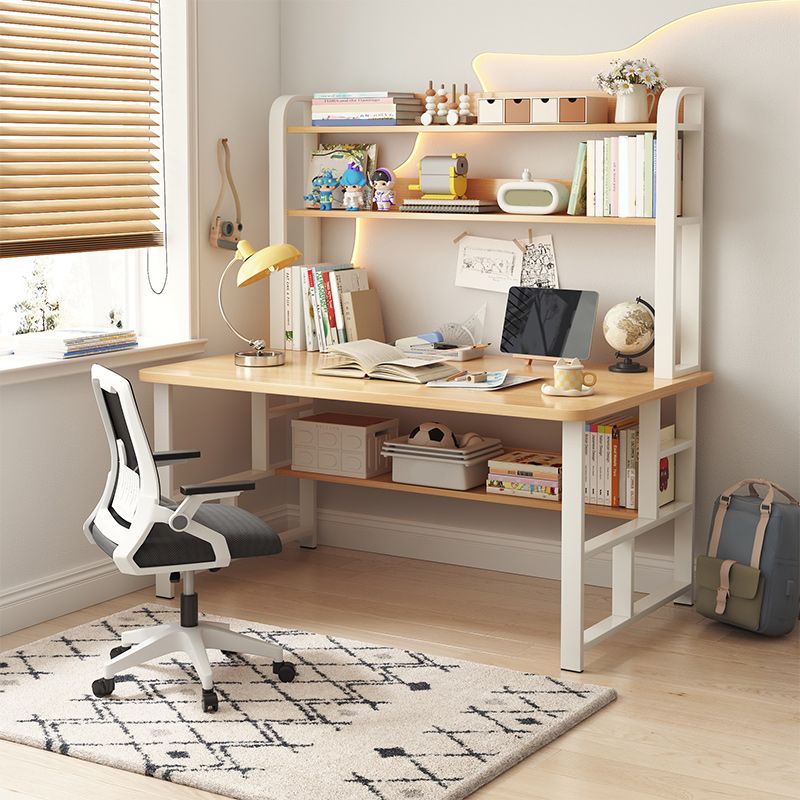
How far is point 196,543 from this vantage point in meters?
3.12

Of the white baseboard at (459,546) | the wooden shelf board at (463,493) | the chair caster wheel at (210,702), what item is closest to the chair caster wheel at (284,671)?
the chair caster wheel at (210,702)

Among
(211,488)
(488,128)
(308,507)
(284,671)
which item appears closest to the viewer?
(211,488)

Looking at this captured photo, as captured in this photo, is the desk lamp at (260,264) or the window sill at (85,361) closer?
the window sill at (85,361)

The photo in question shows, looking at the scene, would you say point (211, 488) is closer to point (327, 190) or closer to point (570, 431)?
point (570, 431)

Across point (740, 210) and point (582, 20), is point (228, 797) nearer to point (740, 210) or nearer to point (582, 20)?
point (740, 210)

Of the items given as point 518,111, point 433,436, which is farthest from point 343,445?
point 518,111

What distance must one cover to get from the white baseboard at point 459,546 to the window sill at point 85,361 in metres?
0.80

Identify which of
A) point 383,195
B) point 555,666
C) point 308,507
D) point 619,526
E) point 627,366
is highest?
point 383,195

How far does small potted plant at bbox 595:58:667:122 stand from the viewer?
148 inches

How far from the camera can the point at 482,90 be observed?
13.9 ft

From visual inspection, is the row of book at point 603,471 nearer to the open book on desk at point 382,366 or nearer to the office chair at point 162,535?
the open book on desk at point 382,366

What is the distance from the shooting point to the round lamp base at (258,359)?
4.01 metres

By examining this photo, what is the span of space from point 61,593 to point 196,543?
3.30ft

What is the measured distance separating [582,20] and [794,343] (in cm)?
120
